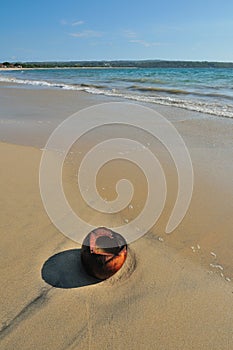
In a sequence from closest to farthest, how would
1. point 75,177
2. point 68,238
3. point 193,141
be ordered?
point 68,238
point 75,177
point 193,141

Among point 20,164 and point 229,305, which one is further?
point 20,164

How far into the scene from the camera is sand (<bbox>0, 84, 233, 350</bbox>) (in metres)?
1.98

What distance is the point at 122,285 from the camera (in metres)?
2.37

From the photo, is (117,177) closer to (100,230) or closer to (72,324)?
(100,230)

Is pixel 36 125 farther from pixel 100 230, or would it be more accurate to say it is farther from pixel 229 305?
pixel 229 305

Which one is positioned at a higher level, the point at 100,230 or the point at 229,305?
the point at 100,230

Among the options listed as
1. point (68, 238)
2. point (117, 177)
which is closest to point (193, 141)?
point (117, 177)

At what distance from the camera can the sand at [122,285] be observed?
77.8 inches

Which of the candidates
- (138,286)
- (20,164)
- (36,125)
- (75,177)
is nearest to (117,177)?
(75,177)

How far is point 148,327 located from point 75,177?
2.66m

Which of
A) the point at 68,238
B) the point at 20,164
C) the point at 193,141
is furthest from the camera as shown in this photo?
the point at 193,141

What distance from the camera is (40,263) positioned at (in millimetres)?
2588

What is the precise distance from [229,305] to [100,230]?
1.16 meters

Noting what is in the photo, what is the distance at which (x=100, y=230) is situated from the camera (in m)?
2.57
